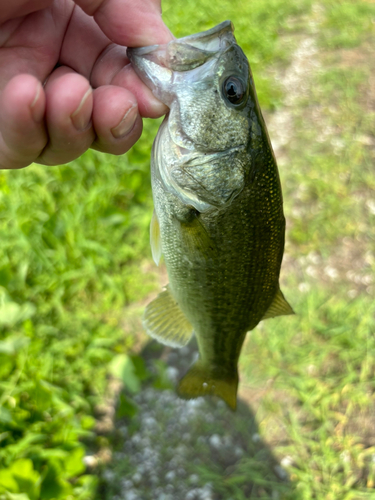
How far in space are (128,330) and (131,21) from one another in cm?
245

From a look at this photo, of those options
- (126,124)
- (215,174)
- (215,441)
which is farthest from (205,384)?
(126,124)

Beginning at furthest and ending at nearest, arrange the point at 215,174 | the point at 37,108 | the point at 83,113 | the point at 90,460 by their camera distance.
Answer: the point at 90,460, the point at 215,174, the point at 83,113, the point at 37,108

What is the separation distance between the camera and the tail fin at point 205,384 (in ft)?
6.53

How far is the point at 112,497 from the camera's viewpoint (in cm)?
265

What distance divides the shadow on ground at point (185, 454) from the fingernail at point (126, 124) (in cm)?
213

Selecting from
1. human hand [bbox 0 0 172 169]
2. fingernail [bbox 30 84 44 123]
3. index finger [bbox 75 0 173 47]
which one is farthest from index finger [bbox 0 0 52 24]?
fingernail [bbox 30 84 44 123]

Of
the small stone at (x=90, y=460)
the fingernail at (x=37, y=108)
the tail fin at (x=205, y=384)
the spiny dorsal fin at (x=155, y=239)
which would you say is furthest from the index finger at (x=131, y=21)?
the small stone at (x=90, y=460)

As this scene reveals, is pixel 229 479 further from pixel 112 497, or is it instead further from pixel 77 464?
pixel 77 464

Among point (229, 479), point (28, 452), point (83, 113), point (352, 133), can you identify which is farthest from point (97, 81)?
point (352, 133)

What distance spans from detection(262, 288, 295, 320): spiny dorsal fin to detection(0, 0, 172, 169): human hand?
0.95 metres

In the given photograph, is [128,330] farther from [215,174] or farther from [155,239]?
[215,174]

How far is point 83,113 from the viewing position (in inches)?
54.9

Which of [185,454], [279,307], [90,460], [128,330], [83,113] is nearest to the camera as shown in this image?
[83,113]

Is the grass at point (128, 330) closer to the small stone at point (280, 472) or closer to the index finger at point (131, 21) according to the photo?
the small stone at point (280, 472)
